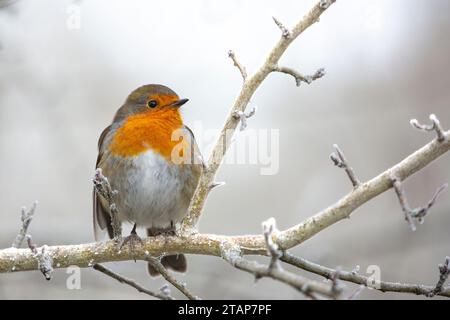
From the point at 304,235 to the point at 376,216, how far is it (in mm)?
4784

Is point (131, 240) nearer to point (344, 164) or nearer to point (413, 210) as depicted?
point (344, 164)

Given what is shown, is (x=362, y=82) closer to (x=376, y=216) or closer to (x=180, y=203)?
(x=376, y=216)

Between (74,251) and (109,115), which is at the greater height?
(109,115)

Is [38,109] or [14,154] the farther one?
[14,154]

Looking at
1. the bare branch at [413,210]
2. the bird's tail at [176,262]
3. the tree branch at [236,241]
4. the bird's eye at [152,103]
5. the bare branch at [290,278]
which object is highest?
the bird's eye at [152,103]

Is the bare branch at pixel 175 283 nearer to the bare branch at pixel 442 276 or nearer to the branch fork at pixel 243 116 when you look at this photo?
the branch fork at pixel 243 116

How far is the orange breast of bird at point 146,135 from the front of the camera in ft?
16.4

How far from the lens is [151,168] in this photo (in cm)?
492

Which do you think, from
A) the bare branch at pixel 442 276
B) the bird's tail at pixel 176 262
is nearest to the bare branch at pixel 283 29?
the bare branch at pixel 442 276

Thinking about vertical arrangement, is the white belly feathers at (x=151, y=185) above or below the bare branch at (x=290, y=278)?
above

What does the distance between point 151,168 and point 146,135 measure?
285mm

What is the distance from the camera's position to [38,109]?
7844 mm
